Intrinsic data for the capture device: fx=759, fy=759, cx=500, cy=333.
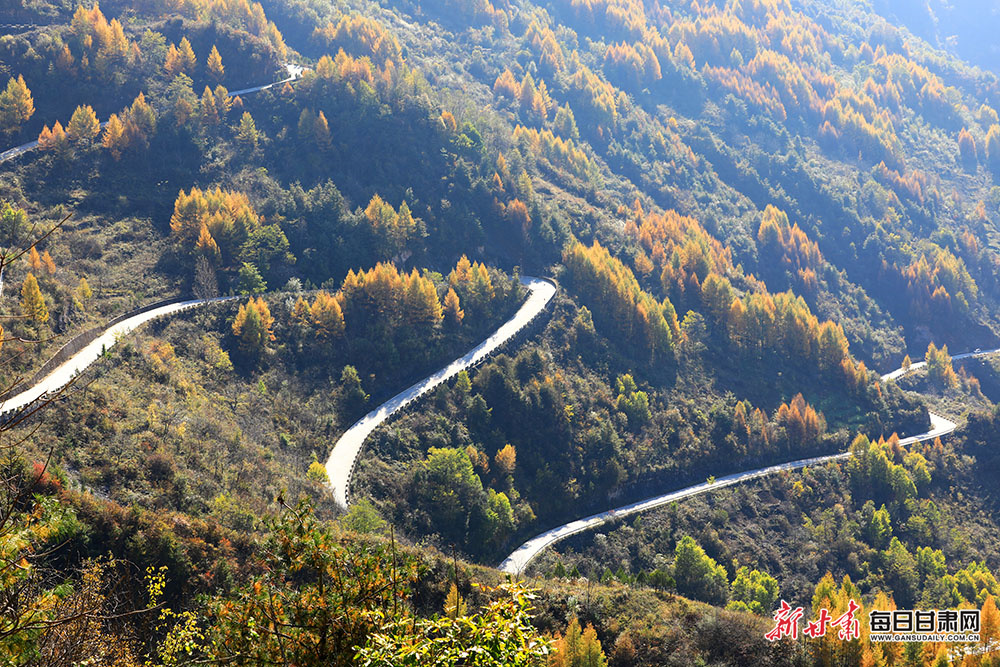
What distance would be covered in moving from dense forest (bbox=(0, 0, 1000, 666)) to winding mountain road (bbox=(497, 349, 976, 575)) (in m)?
1.26

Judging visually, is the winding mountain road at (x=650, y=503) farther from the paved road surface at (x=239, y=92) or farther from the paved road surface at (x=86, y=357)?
the paved road surface at (x=239, y=92)

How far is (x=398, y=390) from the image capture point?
94.8 meters

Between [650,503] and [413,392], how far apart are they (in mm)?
33371

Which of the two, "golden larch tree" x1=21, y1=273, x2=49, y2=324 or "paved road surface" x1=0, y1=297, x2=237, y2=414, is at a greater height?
"golden larch tree" x1=21, y1=273, x2=49, y2=324

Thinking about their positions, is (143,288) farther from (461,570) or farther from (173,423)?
(461,570)

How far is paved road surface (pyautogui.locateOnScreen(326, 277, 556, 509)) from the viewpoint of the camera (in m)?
77.6

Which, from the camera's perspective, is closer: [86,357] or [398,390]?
[86,357]

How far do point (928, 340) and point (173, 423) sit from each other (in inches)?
6937

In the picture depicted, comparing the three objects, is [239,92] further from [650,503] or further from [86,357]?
[650,503]

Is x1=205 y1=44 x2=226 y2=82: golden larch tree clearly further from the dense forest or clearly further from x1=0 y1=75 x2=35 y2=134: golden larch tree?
x1=0 y1=75 x2=35 y2=134: golden larch tree

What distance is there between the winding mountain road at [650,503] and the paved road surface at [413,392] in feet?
61.5

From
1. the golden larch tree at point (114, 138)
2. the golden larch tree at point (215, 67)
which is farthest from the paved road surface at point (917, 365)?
the golden larch tree at point (114, 138)

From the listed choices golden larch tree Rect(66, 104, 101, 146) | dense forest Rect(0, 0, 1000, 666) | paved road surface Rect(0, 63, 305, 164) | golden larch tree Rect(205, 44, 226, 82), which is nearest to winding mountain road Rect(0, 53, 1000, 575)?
paved road surface Rect(0, 63, 305, 164)

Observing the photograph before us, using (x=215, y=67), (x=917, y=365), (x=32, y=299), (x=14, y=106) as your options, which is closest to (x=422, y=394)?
(x=32, y=299)
